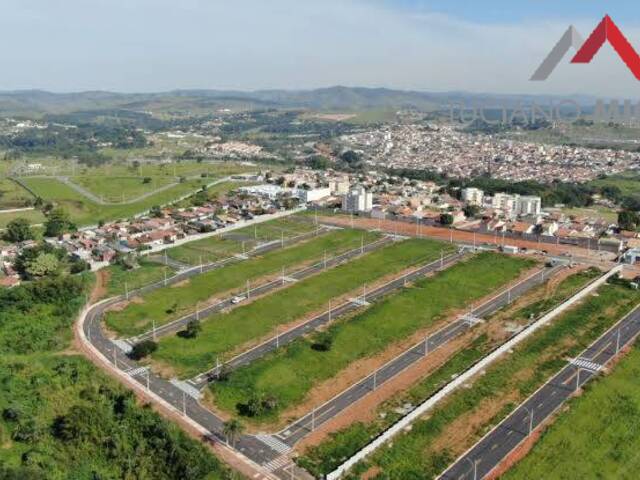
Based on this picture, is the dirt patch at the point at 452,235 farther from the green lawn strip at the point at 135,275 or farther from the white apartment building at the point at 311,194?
the green lawn strip at the point at 135,275

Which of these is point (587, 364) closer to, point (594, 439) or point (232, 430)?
point (594, 439)

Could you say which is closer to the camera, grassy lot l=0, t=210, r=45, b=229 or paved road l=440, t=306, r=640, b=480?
paved road l=440, t=306, r=640, b=480

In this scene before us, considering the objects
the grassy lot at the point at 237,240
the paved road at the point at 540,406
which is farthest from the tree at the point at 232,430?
the grassy lot at the point at 237,240

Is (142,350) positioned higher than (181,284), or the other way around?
(142,350)

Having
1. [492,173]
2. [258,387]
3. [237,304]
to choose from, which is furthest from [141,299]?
[492,173]

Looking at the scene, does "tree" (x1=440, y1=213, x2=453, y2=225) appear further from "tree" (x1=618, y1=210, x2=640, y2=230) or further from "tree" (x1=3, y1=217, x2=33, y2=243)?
"tree" (x1=3, y1=217, x2=33, y2=243)

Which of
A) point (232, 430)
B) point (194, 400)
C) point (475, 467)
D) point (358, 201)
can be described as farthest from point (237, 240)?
point (475, 467)

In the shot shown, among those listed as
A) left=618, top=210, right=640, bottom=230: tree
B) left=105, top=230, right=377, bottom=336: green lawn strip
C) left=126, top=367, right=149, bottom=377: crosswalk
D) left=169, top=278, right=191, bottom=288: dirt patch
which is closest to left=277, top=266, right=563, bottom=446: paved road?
left=126, top=367, right=149, bottom=377: crosswalk
